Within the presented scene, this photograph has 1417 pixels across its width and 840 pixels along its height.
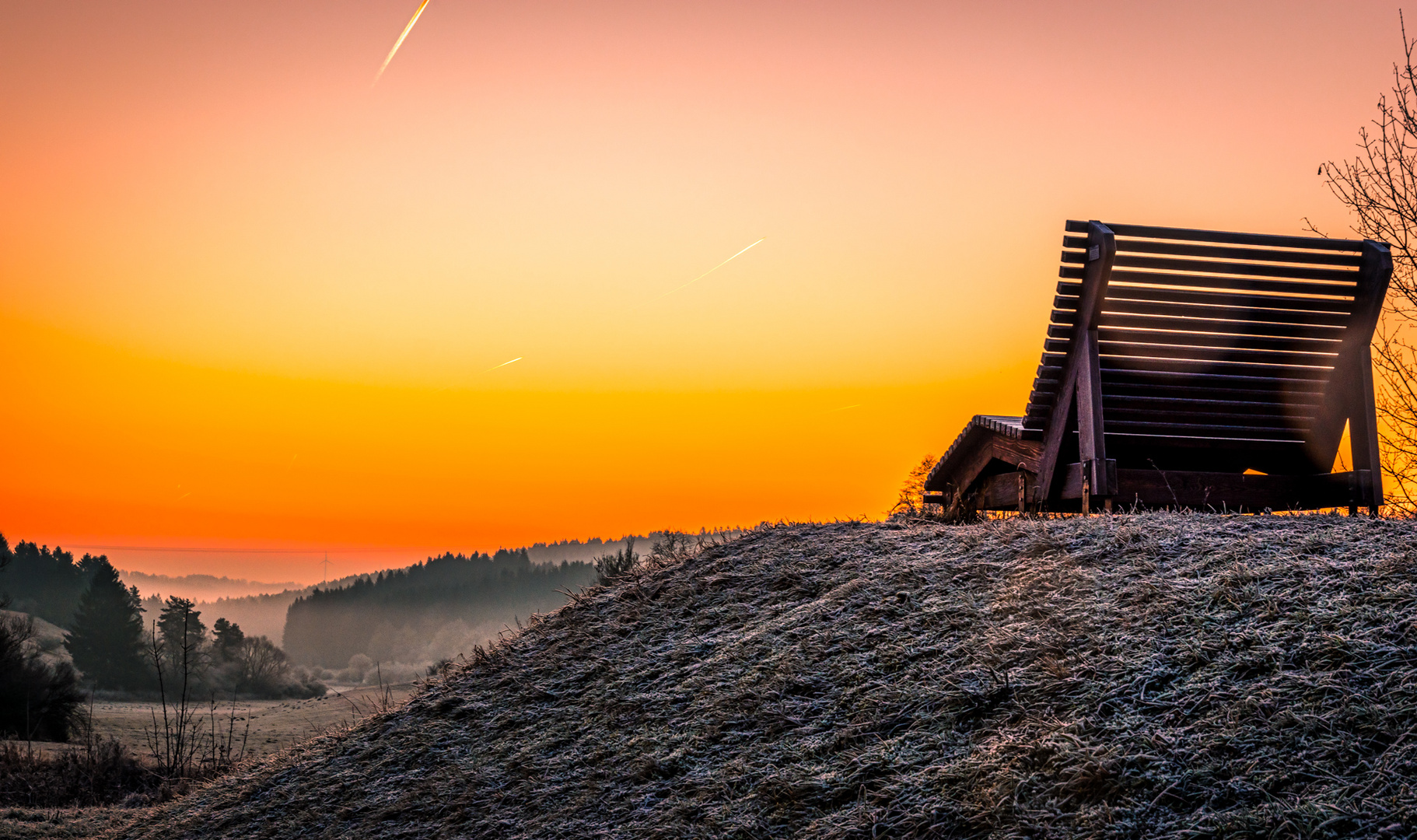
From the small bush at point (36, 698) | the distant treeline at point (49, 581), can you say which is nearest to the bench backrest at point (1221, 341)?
the small bush at point (36, 698)

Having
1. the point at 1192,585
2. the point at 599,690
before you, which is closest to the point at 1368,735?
the point at 1192,585

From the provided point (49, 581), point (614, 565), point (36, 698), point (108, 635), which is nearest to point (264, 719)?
point (36, 698)

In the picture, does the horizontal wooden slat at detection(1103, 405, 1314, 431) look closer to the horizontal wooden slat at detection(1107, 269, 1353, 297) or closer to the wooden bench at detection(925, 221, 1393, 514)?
the wooden bench at detection(925, 221, 1393, 514)

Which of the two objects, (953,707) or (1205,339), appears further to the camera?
(1205,339)

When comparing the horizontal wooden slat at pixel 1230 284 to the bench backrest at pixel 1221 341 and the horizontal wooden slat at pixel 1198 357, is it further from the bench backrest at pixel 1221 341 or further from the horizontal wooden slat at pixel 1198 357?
the horizontal wooden slat at pixel 1198 357

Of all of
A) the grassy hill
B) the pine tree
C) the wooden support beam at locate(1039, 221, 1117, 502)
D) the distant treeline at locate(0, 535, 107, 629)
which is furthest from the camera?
the distant treeline at locate(0, 535, 107, 629)

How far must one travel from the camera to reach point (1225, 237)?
19.1 feet

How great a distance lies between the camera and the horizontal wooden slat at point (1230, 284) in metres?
5.72

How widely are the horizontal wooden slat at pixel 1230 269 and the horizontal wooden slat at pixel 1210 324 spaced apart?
25cm

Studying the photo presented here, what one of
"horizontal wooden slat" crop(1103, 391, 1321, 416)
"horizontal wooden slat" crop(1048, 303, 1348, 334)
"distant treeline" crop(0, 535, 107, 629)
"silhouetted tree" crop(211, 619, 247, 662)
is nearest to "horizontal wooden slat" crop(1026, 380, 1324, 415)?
"horizontal wooden slat" crop(1103, 391, 1321, 416)

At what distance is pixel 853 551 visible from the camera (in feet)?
19.0

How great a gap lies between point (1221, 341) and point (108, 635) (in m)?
52.2

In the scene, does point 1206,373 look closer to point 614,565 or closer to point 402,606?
point 614,565

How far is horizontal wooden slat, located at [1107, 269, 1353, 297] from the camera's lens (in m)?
5.72
